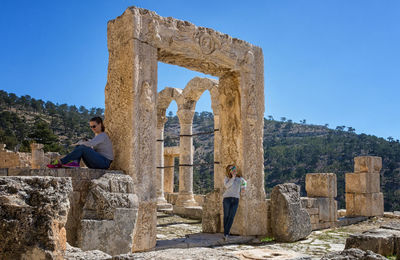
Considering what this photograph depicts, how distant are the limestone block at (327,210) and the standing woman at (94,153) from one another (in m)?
5.70

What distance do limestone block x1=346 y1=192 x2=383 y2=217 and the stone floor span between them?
1.33m

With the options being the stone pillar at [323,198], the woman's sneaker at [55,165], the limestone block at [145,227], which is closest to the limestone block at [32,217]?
the woman's sneaker at [55,165]

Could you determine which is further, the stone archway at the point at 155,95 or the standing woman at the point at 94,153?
the stone archway at the point at 155,95

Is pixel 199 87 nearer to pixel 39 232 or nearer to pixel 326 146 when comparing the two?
pixel 39 232

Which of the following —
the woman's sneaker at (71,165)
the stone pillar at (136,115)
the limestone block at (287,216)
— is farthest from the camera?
the limestone block at (287,216)

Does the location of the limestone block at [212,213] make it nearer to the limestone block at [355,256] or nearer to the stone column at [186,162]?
the limestone block at [355,256]

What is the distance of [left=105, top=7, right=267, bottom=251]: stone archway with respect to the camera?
623cm

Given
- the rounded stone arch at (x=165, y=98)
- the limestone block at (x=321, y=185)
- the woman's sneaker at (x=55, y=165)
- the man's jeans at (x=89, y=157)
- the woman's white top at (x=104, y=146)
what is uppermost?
the rounded stone arch at (x=165, y=98)

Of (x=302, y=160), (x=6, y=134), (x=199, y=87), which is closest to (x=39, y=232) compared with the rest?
(x=199, y=87)

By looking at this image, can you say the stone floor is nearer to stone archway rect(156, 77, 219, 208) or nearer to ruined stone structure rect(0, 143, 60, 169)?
stone archway rect(156, 77, 219, 208)

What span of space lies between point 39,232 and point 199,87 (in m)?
9.84

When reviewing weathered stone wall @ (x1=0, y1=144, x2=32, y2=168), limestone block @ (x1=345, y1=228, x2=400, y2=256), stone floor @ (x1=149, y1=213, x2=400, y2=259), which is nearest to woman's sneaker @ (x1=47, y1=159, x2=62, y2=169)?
stone floor @ (x1=149, y1=213, x2=400, y2=259)

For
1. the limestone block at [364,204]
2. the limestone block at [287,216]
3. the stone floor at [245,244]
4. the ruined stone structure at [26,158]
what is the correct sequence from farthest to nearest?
the ruined stone structure at [26,158] < the limestone block at [364,204] < the limestone block at [287,216] < the stone floor at [245,244]

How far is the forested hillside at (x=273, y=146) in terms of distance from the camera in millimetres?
27516
